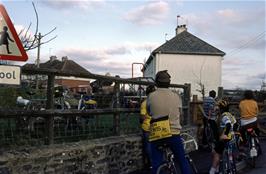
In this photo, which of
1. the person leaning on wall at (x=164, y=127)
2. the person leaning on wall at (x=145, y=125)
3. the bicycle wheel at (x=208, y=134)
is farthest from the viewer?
the bicycle wheel at (x=208, y=134)

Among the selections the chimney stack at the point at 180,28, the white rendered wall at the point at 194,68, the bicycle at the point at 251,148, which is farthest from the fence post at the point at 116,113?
the chimney stack at the point at 180,28

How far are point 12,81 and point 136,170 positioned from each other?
5.47 metres

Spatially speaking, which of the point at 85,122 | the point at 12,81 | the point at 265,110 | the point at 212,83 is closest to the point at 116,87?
the point at 85,122

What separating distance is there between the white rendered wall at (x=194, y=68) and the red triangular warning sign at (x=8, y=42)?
46868 millimetres

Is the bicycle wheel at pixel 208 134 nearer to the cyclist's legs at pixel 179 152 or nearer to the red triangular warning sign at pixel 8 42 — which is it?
the cyclist's legs at pixel 179 152

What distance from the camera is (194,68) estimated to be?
53.0 m

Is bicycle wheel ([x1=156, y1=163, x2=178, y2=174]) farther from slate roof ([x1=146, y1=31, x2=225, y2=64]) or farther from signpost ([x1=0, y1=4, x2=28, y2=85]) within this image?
slate roof ([x1=146, y1=31, x2=225, y2=64])

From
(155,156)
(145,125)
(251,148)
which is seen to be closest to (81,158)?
(155,156)

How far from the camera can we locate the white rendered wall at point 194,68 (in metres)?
52.2

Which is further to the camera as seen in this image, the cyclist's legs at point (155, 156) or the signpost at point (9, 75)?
the cyclist's legs at point (155, 156)

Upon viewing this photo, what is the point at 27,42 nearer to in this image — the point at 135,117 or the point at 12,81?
the point at 135,117

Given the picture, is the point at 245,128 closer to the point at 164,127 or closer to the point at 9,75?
the point at 164,127

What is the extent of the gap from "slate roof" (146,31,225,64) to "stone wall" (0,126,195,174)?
4213 centimetres

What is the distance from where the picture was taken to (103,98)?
32.6ft
